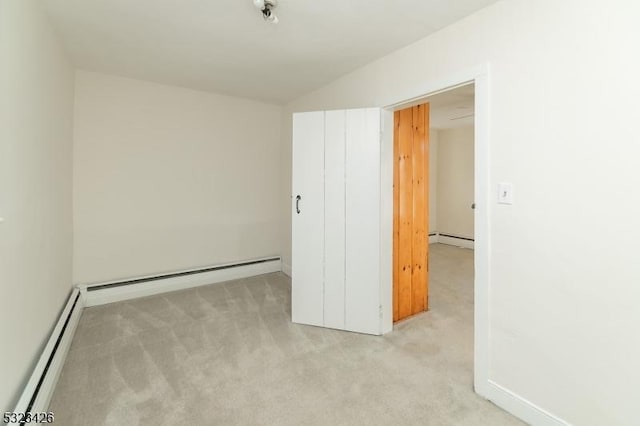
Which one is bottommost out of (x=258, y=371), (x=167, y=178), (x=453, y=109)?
(x=258, y=371)

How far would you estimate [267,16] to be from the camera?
5.88 feet

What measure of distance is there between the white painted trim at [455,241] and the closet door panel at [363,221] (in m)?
4.12

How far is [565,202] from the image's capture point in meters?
1.42

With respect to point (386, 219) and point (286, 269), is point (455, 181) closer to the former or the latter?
point (286, 269)

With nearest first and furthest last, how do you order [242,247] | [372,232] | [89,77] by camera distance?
1. [372,232]
2. [89,77]
3. [242,247]

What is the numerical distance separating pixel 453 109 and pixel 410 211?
2427 millimetres

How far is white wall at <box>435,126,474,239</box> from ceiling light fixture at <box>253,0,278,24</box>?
16.7 feet

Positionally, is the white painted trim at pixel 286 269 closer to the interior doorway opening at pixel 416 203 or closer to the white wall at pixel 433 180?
the interior doorway opening at pixel 416 203

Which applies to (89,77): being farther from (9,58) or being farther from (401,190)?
(401,190)

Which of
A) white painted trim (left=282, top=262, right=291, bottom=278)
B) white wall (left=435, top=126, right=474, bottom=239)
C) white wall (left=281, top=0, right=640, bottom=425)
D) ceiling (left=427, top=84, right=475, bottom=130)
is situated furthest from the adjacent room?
white wall (left=435, top=126, right=474, bottom=239)

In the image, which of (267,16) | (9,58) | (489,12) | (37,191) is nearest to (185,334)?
(37,191)

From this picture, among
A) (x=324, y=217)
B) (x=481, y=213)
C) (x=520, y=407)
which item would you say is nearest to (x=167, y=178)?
(x=324, y=217)

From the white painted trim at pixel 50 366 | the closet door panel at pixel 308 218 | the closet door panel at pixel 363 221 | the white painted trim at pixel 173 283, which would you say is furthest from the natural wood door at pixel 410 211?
the white painted trim at pixel 50 366

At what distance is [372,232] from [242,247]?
86.7 inches
